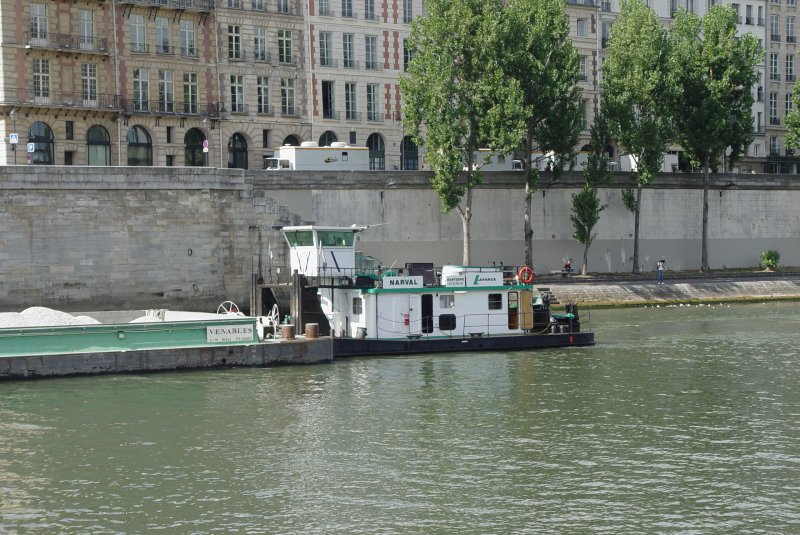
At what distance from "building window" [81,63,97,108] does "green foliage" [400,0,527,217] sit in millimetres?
13495

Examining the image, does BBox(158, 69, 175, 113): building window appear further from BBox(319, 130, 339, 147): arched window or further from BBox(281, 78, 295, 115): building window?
BBox(319, 130, 339, 147): arched window

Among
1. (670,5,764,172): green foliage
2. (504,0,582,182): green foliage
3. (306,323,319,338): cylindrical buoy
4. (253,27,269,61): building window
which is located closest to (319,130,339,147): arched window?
(253,27,269,61): building window

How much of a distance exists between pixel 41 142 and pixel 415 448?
34.7 metres

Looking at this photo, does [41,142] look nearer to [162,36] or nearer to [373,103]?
[162,36]

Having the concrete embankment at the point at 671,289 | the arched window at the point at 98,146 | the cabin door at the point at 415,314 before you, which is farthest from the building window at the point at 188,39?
the cabin door at the point at 415,314

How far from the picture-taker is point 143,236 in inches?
1944

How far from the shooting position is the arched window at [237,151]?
62281 millimetres

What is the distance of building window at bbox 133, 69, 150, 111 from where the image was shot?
5881cm

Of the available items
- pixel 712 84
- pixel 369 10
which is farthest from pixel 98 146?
pixel 712 84

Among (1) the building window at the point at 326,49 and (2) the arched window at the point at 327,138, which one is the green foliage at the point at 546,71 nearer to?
(1) the building window at the point at 326,49

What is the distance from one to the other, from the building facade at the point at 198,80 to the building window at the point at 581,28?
1132cm

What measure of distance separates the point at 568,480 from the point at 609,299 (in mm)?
34441

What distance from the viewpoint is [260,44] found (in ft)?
205

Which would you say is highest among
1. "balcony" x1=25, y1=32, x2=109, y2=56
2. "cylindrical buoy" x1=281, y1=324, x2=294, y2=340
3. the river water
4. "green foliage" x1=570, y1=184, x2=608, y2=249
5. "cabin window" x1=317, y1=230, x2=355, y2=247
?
"balcony" x1=25, y1=32, x2=109, y2=56
